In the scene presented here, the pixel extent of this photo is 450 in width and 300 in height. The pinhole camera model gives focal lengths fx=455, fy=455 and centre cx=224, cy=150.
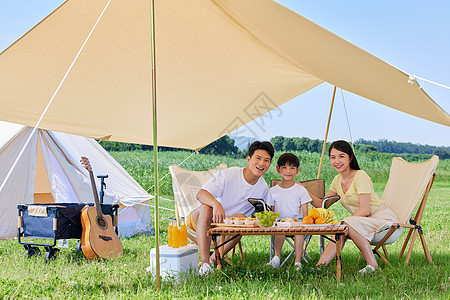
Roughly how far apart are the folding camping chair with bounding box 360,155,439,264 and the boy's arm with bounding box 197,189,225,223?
1053mm

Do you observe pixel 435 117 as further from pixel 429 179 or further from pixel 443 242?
pixel 443 242

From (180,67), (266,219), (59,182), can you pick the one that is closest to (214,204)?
(266,219)

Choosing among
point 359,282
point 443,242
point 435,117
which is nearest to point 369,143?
point 443,242

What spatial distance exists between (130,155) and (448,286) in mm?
11659

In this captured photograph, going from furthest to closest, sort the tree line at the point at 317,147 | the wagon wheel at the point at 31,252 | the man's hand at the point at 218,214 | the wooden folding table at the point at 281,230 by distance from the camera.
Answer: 1. the tree line at the point at 317,147
2. the wagon wheel at the point at 31,252
3. the man's hand at the point at 218,214
4. the wooden folding table at the point at 281,230

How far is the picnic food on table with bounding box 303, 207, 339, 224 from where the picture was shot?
272 cm

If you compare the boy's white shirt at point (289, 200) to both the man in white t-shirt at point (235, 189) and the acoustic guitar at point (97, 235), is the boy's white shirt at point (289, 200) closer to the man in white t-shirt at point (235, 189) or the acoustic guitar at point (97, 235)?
the man in white t-shirt at point (235, 189)

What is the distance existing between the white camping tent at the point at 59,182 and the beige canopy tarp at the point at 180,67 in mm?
739

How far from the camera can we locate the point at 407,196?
130 inches

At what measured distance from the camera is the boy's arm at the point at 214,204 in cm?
290

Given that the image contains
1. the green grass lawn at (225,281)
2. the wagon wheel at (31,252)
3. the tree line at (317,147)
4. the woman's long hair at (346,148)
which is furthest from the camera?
the tree line at (317,147)

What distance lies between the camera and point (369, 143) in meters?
13.6

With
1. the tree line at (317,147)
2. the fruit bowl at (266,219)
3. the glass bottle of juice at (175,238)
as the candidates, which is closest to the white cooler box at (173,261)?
the glass bottle of juice at (175,238)

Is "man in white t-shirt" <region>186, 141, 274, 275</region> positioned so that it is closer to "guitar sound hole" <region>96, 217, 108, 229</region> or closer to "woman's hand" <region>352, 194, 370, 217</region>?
"woman's hand" <region>352, 194, 370, 217</region>
